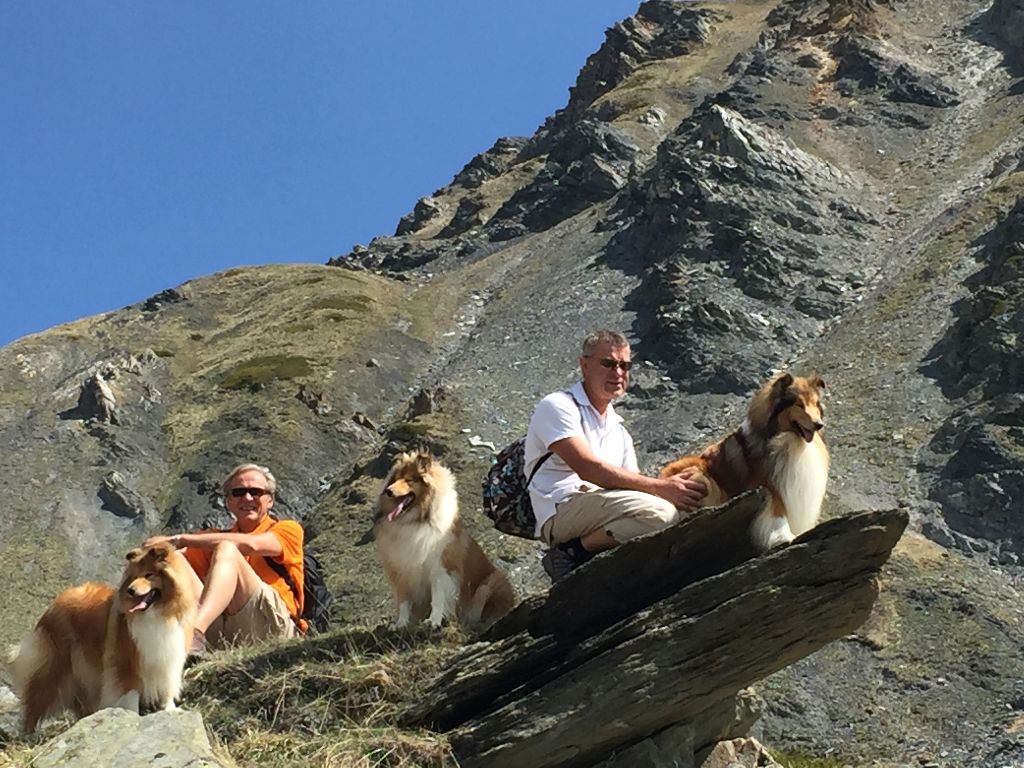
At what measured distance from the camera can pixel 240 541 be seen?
439 inches

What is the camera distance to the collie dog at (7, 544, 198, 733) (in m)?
9.48

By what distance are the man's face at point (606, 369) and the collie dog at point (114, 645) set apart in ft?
12.0

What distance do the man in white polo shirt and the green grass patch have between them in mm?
50734

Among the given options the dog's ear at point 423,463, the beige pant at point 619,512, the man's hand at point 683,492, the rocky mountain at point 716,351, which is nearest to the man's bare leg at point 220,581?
the dog's ear at point 423,463

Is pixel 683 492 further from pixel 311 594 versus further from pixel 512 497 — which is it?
pixel 311 594

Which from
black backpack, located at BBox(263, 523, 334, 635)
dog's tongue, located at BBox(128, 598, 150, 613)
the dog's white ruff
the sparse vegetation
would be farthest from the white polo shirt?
the sparse vegetation

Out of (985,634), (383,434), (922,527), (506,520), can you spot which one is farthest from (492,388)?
(506,520)

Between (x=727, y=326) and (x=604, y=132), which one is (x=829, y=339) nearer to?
(x=727, y=326)

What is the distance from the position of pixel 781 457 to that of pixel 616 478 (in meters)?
1.39

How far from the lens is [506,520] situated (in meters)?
11.0

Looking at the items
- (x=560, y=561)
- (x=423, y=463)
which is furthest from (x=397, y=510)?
(x=560, y=561)

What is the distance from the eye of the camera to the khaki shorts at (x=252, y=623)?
1131cm

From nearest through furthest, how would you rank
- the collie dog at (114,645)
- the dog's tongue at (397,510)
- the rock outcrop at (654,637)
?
the rock outcrop at (654,637) → the collie dog at (114,645) → the dog's tongue at (397,510)

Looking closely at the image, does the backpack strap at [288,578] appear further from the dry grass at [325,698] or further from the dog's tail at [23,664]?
the dog's tail at [23,664]
